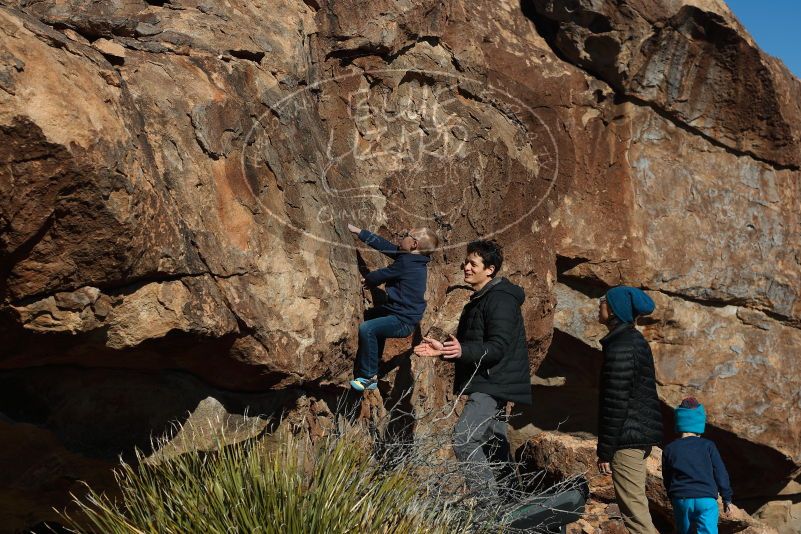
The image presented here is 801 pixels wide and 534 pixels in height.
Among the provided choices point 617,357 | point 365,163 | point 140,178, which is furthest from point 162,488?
point 365,163

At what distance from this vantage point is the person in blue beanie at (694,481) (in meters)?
5.45

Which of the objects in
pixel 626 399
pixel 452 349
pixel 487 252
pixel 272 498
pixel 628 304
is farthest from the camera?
pixel 487 252

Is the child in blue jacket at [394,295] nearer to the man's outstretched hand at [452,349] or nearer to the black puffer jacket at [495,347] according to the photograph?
the black puffer jacket at [495,347]

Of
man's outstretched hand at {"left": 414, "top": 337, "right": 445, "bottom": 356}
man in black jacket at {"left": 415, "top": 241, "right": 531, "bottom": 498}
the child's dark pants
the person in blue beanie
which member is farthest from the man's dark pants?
the person in blue beanie

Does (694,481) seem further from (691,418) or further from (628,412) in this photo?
(628,412)

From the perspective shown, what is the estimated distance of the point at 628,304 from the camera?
17.6 feet

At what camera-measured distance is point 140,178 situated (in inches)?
165

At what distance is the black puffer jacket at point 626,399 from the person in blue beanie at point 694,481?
1.36ft

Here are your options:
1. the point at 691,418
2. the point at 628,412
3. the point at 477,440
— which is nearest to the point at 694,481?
the point at 691,418

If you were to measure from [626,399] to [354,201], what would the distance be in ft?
7.74

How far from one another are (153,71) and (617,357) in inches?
118

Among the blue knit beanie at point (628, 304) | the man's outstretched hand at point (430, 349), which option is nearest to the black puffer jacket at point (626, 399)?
the blue knit beanie at point (628, 304)

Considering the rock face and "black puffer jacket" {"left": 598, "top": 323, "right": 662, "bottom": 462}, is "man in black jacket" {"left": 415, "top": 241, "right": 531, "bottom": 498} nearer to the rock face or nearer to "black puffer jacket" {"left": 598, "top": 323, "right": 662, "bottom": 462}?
"black puffer jacket" {"left": 598, "top": 323, "right": 662, "bottom": 462}

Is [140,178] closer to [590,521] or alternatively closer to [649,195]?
[590,521]
